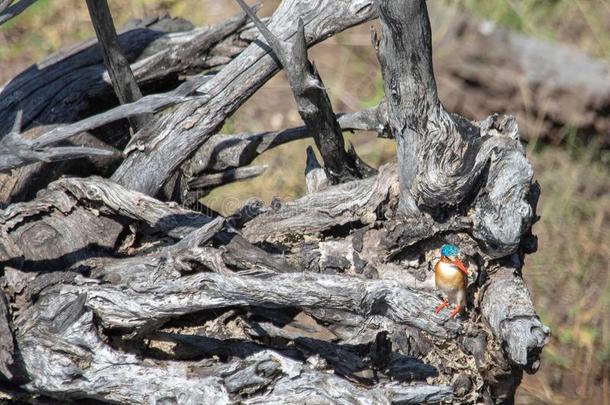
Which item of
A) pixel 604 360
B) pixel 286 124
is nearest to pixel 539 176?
pixel 604 360

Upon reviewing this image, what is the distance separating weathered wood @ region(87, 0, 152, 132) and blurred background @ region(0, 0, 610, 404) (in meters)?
1.70

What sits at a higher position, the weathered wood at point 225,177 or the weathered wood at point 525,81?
the weathered wood at point 525,81

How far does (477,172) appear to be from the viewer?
3037mm

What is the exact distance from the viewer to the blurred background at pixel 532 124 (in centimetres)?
559

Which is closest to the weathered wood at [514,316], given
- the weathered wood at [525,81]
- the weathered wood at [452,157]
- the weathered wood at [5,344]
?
the weathered wood at [452,157]

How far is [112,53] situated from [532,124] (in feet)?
11.5

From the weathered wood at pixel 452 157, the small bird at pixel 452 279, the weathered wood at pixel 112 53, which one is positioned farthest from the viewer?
the weathered wood at pixel 112 53

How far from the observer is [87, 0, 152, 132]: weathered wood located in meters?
3.31

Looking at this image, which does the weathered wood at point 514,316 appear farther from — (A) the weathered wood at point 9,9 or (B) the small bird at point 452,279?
(A) the weathered wood at point 9,9

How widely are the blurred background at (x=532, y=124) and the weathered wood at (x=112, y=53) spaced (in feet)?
5.56

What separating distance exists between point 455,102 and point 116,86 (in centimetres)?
316

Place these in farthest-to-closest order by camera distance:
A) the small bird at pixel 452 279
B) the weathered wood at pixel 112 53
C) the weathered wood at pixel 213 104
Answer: the weathered wood at pixel 213 104 < the weathered wood at pixel 112 53 < the small bird at pixel 452 279

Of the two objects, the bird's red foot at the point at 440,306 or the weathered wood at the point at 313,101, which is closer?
the bird's red foot at the point at 440,306

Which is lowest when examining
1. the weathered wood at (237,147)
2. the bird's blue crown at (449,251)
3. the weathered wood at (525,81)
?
the bird's blue crown at (449,251)
